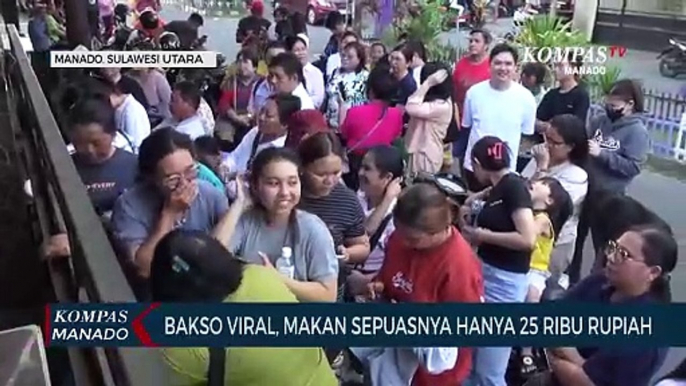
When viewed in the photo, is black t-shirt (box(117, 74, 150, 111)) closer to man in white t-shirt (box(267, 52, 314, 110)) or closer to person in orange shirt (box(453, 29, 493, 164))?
man in white t-shirt (box(267, 52, 314, 110))

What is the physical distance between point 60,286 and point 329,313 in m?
1.37

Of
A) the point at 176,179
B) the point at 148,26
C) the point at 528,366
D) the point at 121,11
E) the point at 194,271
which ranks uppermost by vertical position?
the point at 194,271

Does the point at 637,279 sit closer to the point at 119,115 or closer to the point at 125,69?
the point at 119,115

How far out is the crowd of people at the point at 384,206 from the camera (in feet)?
6.06

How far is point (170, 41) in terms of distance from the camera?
15.3ft

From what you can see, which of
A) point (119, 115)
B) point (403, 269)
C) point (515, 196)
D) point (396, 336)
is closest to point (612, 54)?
point (515, 196)

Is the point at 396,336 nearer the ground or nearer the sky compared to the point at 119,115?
nearer the sky

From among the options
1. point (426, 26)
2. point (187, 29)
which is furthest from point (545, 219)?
point (426, 26)

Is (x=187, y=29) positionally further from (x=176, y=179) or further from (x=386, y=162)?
(x=176, y=179)

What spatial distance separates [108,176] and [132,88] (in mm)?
1337

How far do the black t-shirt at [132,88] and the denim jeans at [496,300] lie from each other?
5.96 ft

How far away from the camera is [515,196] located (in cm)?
268

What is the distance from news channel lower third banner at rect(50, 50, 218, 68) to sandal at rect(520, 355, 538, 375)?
2201 mm

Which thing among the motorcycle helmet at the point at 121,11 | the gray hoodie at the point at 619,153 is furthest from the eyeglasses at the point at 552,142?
the motorcycle helmet at the point at 121,11
